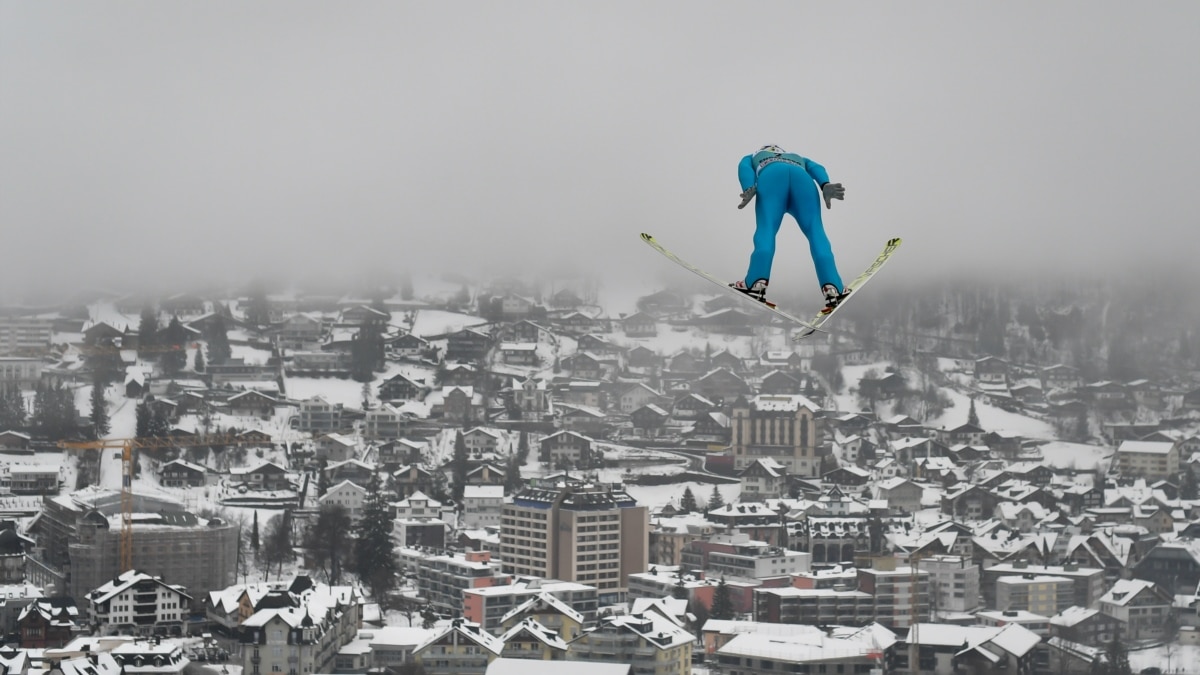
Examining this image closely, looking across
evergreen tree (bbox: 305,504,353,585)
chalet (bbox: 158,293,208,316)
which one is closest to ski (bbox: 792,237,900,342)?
evergreen tree (bbox: 305,504,353,585)

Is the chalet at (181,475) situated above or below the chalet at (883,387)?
below

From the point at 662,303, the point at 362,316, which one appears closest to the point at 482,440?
the point at 362,316

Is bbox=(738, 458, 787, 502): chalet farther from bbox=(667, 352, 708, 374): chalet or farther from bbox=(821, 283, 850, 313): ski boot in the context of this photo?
bbox=(821, 283, 850, 313): ski boot

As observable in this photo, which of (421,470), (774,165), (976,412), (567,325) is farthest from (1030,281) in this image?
(774,165)

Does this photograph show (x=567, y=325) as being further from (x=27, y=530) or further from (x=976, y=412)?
→ (x=27, y=530)

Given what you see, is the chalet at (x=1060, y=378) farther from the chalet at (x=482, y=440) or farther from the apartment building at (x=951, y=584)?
the apartment building at (x=951, y=584)

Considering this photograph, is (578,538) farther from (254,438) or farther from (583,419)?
(583,419)

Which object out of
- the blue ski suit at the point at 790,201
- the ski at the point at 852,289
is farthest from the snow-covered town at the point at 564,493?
the blue ski suit at the point at 790,201
